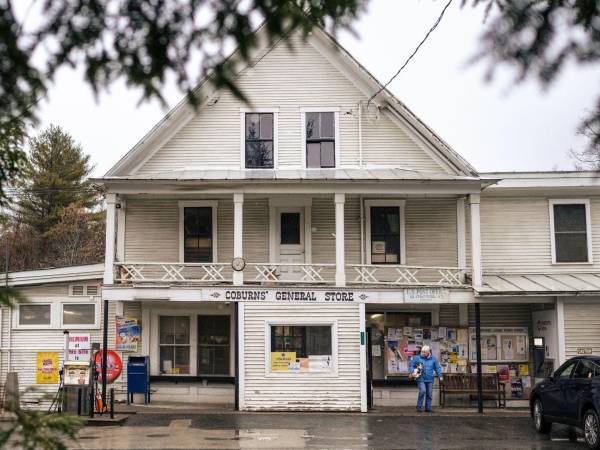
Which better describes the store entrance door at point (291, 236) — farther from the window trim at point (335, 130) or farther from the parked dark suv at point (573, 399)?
the parked dark suv at point (573, 399)

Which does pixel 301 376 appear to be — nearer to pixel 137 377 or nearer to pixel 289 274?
pixel 289 274

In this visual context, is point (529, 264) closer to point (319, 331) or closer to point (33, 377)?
point (319, 331)

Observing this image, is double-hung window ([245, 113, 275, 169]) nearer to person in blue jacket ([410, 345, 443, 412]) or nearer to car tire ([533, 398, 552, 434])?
person in blue jacket ([410, 345, 443, 412])

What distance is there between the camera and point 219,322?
2280cm

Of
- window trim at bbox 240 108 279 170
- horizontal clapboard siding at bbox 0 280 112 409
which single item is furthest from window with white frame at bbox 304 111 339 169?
horizontal clapboard siding at bbox 0 280 112 409

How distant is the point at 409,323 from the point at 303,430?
659 cm

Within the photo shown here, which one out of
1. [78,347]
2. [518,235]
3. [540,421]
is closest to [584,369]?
[540,421]

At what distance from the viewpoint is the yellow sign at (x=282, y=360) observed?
1997cm

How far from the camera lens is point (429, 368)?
65.1 ft

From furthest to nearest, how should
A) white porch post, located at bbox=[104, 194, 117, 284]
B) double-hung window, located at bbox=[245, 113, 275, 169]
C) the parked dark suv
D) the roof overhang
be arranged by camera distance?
the roof overhang
double-hung window, located at bbox=[245, 113, 275, 169]
white porch post, located at bbox=[104, 194, 117, 284]
the parked dark suv

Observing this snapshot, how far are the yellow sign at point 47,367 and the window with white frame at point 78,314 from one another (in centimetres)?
100

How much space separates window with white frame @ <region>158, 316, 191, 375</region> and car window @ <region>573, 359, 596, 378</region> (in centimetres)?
1129

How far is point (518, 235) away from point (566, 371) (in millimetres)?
7586

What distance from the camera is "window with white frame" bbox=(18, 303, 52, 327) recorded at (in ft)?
73.9
